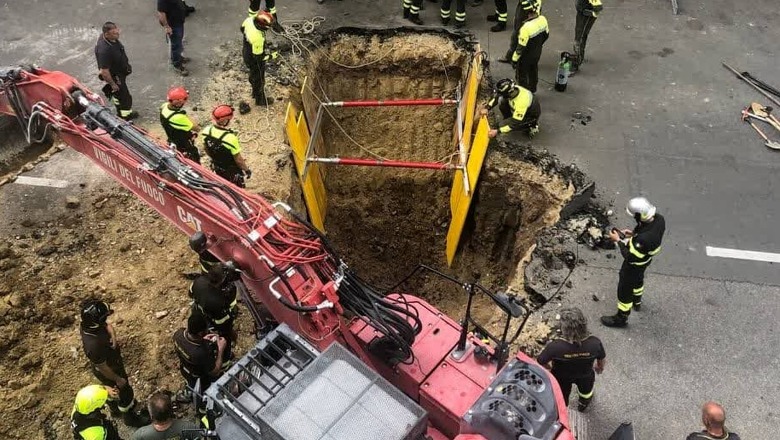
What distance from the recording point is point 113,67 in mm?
9398

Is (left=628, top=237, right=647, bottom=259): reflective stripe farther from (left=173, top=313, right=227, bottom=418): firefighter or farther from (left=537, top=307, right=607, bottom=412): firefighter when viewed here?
(left=173, top=313, right=227, bottom=418): firefighter

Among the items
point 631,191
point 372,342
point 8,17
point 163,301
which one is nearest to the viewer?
point 372,342

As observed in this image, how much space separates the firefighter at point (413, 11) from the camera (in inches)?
476

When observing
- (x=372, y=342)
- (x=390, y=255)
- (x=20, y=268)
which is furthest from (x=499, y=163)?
(x=20, y=268)

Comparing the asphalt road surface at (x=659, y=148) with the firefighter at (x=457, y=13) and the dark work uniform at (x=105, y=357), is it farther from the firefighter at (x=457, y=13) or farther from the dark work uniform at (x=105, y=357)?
the dark work uniform at (x=105, y=357)

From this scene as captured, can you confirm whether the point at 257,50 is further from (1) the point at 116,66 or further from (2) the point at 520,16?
(2) the point at 520,16

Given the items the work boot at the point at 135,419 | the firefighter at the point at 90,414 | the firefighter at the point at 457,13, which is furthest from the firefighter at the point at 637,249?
the firefighter at the point at 457,13

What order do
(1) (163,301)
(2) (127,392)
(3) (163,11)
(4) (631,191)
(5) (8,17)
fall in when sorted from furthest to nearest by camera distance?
(5) (8,17) → (3) (163,11) → (4) (631,191) → (1) (163,301) → (2) (127,392)

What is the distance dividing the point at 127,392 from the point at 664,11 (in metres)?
11.7

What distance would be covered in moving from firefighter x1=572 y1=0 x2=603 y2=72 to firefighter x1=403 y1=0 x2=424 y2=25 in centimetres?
293

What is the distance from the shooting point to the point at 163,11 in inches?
422

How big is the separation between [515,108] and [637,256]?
3220 millimetres

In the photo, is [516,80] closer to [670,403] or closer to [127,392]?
[670,403]

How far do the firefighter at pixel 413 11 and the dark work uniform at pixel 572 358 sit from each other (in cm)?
801
